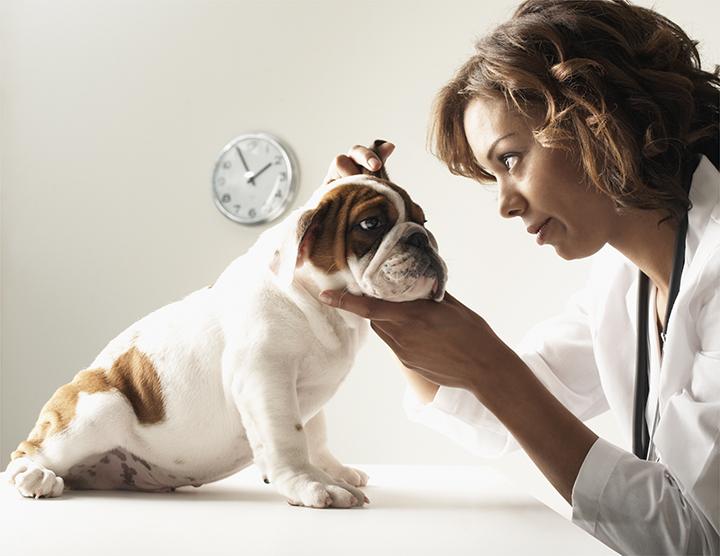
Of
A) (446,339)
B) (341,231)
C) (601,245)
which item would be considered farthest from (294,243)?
(601,245)

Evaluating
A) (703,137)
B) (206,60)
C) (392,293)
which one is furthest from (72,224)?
(703,137)

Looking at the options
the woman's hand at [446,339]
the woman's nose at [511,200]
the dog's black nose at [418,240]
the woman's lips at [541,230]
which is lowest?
the woman's hand at [446,339]

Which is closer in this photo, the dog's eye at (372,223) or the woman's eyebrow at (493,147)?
the dog's eye at (372,223)

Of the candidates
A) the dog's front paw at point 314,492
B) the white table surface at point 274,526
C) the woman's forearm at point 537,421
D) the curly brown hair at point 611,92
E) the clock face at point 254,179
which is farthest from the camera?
the clock face at point 254,179

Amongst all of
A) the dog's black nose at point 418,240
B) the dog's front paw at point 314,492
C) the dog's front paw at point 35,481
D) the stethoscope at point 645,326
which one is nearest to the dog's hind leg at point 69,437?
the dog's front paw at point 35,481

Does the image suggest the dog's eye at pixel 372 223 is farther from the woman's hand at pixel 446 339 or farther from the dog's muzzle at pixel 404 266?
the woman's hand at pixel 446 339

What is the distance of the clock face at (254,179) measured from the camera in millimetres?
3105

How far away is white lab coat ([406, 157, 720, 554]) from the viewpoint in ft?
2.79

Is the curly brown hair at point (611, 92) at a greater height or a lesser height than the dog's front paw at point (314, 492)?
greater

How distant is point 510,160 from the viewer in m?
1.12

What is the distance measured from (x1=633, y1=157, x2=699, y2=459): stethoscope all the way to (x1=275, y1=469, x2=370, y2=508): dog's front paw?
60cm

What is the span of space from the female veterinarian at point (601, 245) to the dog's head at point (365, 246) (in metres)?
0.04

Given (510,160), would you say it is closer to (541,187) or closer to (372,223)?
(541,187)

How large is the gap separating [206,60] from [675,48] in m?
2.63
